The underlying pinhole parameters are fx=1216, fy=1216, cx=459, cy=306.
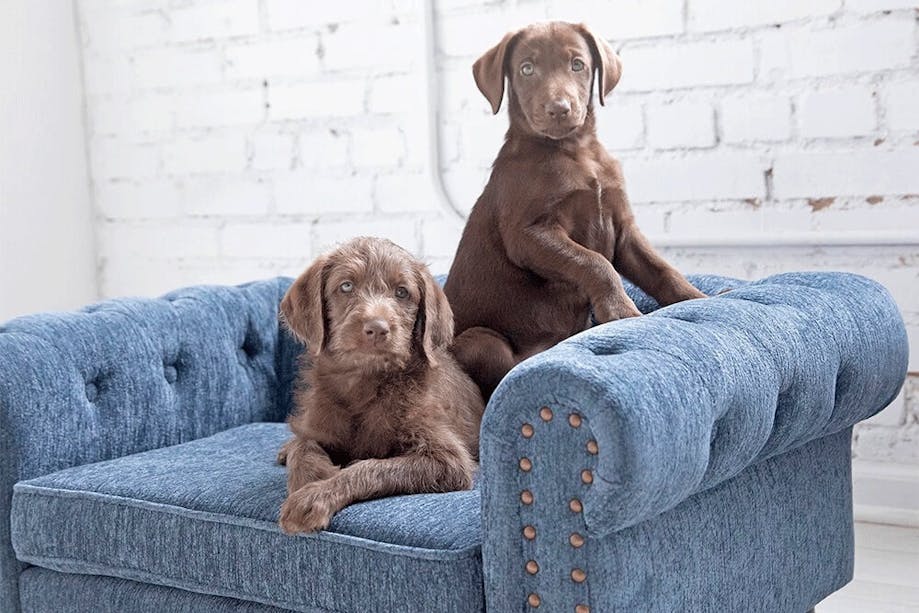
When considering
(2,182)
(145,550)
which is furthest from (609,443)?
(2,182)

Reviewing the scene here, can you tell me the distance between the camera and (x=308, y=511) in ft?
5.83

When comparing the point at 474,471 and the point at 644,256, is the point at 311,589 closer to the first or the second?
the point at 474,471

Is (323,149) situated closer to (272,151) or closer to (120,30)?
(272,151)

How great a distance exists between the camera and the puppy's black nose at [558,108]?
6.46ft

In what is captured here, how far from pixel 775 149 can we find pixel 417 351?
129 centimetres

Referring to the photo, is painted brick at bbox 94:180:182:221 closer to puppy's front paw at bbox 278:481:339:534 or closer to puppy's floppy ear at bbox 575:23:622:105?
puppy's floppy ear at bbox 575:23:622:105

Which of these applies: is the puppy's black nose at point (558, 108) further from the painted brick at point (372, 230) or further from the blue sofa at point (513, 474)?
the painted brick at point (372, 230)

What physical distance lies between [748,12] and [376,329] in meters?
1.50

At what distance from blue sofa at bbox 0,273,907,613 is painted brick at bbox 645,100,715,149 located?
67 cm

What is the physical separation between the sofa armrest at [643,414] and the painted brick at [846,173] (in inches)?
39.8

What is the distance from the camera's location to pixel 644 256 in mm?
2156

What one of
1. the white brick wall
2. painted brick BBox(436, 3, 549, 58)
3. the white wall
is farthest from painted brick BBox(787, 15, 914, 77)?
the white wall

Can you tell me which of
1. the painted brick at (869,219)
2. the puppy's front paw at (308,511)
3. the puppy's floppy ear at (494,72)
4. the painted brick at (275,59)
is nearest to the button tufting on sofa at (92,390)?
the puppy's front paw at (308,511)

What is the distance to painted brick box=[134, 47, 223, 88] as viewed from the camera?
3.69 m
